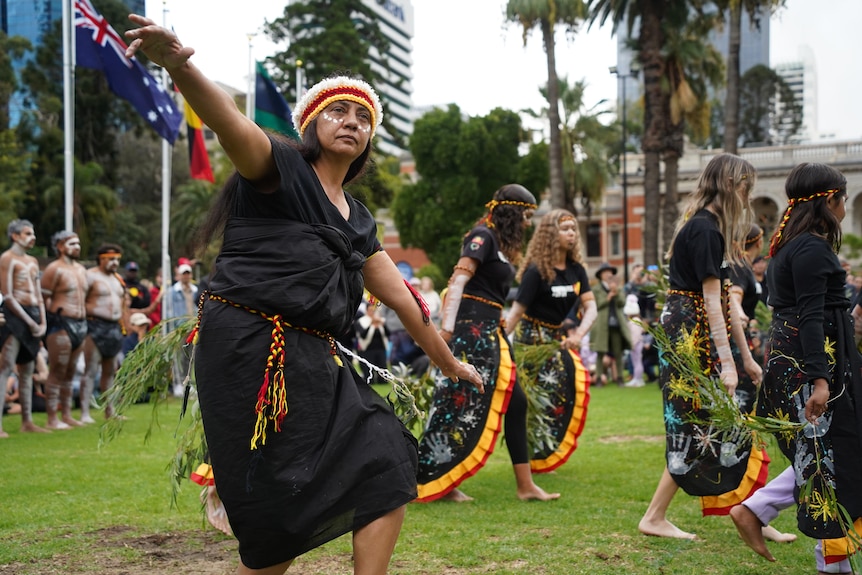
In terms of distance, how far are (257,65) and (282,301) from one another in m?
18.0

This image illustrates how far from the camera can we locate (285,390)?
314cm

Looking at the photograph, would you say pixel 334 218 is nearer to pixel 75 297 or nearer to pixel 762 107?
pixel 75 297

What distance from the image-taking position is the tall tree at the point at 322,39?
156ft

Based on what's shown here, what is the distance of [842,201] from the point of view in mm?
4719

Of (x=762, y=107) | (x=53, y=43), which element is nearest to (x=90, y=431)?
(x=53, y=43)

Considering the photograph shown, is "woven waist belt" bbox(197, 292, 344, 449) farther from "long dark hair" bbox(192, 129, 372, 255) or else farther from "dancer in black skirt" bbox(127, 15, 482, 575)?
"long dark hair" bbox(192, 129, 372, 255)

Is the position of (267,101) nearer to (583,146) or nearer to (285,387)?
(285,387)

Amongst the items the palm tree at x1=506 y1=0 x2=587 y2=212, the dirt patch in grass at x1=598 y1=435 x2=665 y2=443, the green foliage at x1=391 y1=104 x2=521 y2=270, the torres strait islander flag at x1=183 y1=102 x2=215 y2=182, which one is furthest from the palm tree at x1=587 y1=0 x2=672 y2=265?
the dirt patch in grass at x1=598 y1=435 x2=665 y2=443

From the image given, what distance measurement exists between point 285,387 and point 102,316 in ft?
29.7

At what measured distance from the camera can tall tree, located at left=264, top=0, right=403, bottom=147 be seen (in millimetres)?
47688

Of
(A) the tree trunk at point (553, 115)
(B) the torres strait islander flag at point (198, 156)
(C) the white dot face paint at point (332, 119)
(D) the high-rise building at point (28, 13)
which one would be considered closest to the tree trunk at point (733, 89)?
(A) the tree trunk at point (553, 115)

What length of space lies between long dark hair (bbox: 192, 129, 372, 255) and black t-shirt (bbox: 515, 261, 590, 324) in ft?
13.3

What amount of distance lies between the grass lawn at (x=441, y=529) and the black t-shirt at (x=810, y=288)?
51.3 inches

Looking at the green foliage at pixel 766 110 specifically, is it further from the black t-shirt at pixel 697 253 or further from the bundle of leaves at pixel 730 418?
the bundle of leaves at pixel 730 418
